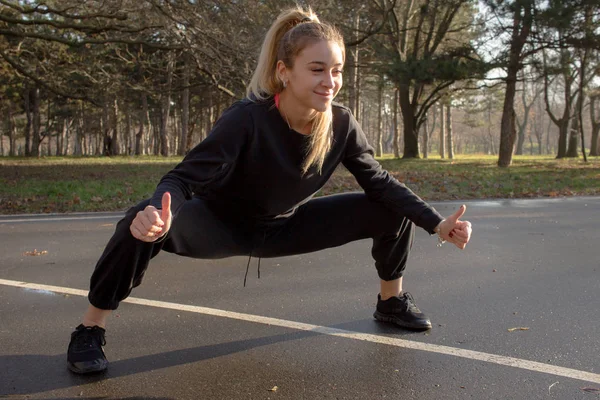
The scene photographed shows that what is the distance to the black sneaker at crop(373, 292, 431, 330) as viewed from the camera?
3496mm

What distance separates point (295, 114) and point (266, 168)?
1.08 ft

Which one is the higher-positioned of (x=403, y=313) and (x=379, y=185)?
(x=379, y=185)

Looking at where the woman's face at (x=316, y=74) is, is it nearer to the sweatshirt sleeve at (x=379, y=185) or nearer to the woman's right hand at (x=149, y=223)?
the sweatshirt sleeve at (x=379, y=185)

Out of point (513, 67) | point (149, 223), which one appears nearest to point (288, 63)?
point (149, 223)

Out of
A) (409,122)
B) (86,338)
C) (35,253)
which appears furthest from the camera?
(409,122)

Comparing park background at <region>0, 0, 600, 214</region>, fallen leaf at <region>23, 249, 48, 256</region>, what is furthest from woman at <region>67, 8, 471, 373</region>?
park background at <region>0, 0, 600, 214</region>

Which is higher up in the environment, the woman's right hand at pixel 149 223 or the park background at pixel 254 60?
the park background at pixel 254 60

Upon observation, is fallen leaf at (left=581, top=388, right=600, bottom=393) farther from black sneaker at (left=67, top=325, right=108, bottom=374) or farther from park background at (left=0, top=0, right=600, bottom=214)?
park background at (left=0, top=0, right=600, bottom=214)

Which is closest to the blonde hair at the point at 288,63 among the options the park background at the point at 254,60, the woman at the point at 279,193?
the woman at the point at 279,193

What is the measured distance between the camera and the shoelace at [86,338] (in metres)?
2.88

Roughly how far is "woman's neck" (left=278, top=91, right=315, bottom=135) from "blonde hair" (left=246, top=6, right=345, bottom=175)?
0.04 metres

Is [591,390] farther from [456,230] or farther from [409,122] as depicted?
[409,122]

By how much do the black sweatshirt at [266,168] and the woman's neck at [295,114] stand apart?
0.11 ft

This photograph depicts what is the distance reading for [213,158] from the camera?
286 centimetres
